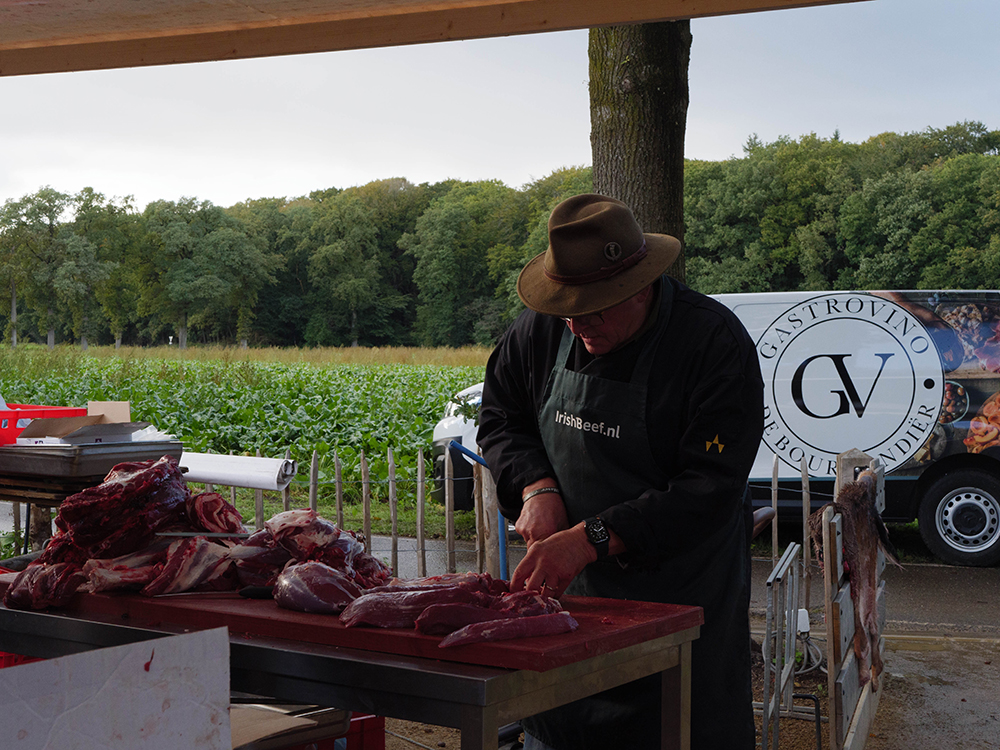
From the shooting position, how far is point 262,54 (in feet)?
11.0

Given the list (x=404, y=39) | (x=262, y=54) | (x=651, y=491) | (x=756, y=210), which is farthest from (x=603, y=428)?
(x=756, y=210)

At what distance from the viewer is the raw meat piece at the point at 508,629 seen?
1812mm

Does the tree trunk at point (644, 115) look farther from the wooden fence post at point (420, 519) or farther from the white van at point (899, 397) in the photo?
the white van at point (899, 397)

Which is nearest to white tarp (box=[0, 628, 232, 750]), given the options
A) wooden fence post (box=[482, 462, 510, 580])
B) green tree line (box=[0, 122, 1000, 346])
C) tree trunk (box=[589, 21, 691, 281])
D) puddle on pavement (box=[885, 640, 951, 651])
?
tree trunk (box=[589, 21, 691, 281])

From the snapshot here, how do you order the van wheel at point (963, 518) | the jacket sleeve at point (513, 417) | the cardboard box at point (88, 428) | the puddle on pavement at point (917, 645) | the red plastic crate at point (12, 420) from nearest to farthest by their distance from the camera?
the jacket sleeve at point (513, 417), the cardboard box at point (88, 428), the red plastic crate at point (12, 420), the puddle on pavement at point (917, 645), the van wheel at point (963, 518)

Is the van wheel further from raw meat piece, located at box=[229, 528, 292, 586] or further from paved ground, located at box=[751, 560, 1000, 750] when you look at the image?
raw meat piece, located at box=[229, 528, 292, 586]

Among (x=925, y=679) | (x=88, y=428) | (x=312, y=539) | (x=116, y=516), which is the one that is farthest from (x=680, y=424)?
(x=925, y=679)

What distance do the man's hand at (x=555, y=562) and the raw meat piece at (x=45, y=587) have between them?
1124 mm

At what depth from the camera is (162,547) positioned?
99.6 inches

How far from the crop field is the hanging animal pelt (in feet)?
18.9

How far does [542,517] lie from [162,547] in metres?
1.07

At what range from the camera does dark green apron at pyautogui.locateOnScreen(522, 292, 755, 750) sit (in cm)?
267

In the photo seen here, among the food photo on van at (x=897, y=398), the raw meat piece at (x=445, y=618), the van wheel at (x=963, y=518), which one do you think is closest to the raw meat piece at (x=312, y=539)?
the raw meat piece at (x=445, y=618)

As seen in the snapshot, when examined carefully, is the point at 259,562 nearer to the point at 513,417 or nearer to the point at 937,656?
the point at 513,417
